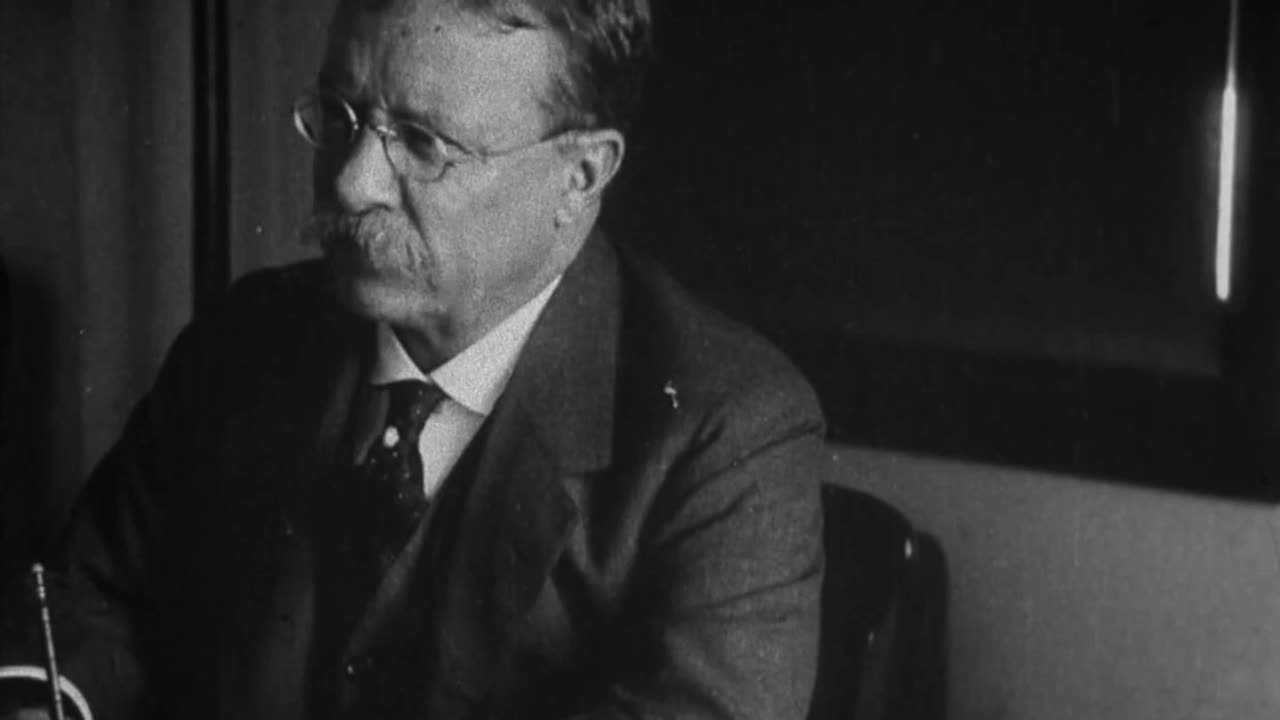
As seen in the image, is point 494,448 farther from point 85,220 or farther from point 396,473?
point 85,220

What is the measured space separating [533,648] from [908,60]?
1.34 feet

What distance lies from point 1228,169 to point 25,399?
0.83m

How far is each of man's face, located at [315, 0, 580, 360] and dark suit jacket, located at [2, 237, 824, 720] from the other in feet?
0.16

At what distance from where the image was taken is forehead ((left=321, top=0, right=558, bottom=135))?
2.75 feet

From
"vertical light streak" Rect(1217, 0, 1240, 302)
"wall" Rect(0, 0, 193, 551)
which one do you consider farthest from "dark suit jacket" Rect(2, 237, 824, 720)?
"vertical light streak" Rect(1217, 0, 1240, 302)

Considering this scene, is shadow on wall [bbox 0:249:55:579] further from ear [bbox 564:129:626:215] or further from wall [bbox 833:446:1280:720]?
wall [bbox 833:446:1280:720]

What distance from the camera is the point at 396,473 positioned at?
0.95 meters

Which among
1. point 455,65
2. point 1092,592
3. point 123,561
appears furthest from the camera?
point 123,561

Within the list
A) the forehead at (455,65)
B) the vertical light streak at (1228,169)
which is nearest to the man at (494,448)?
the forehead at (455,65)

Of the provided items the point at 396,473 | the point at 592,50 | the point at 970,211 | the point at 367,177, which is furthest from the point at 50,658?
the point at 970,211

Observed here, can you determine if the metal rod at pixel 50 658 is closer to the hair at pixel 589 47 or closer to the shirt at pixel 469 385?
the shirt at pixel 469 385

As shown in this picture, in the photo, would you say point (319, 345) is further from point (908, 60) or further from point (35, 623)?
point (908, 60)

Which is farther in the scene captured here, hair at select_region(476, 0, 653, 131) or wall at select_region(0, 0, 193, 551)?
wall at select_region(0, 0, 193, 551)

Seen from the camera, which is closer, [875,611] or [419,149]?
[419,149]
